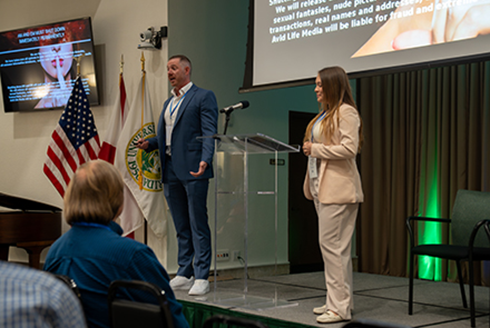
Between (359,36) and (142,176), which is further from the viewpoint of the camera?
(142,176)

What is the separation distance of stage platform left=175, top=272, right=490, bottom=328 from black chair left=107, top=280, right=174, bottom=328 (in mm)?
1639

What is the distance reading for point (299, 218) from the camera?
19.8ft

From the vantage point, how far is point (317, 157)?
3.15m

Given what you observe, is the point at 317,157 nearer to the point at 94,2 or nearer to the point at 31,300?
the point at 31,300

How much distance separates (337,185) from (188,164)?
1269 mm

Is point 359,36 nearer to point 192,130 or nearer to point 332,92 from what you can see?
point 332,92

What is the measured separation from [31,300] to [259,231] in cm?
298

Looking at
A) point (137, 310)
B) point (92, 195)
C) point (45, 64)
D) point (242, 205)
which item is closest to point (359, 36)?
point (242, 205)

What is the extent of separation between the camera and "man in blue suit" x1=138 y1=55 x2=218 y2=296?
395 cm

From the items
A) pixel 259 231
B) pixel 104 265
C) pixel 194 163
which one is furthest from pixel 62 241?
pixel 194 163

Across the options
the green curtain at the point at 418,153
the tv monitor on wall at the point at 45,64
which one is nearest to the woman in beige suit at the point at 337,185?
the green curtain at the point at 418,153

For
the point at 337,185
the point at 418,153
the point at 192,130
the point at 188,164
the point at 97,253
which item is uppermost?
the point at 192,130

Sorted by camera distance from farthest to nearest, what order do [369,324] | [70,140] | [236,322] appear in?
[70,140] < [236,322] < [369,324]

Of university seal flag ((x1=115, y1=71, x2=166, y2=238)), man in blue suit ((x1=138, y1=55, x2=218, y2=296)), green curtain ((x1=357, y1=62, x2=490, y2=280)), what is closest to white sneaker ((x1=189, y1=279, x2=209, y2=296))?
man in blue suit ((x1=138, y1=55, x2=218, y2=296))
